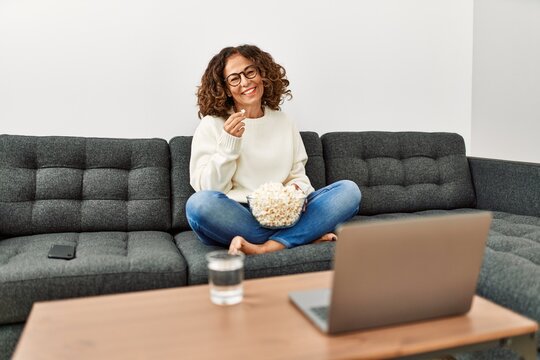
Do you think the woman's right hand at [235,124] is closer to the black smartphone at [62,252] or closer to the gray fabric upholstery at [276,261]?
the gray fabric upholstery at [276,261]

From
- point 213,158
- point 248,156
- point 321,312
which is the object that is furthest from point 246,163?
point 321,312

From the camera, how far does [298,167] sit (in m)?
2.17

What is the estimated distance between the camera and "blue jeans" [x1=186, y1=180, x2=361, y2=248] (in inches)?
67.6

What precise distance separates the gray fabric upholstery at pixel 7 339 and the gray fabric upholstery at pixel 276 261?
21.8 inches

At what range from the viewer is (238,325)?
946mm

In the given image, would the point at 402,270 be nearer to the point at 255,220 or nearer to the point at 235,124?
the point at 255,220

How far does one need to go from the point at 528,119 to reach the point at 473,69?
0.66 m

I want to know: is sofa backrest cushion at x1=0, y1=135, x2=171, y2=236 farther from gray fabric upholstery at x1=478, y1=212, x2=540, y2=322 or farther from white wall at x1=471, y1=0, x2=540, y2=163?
white wall at x1=471, y1=0, x2=540, y2=163

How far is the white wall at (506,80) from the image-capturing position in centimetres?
319

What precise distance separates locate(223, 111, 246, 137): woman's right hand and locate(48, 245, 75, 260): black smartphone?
0.71m

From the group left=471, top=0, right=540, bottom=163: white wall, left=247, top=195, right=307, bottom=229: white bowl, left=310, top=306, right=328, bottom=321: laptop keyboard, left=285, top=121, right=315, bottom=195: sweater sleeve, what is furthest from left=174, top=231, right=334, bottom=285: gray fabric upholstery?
left=471, top=0, right=540, bottom=163: white wall

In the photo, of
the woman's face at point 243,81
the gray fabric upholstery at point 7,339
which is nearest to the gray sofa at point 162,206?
the gray fabric upholstery at point 7,339

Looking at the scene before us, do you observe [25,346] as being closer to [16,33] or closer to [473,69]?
[16,33]

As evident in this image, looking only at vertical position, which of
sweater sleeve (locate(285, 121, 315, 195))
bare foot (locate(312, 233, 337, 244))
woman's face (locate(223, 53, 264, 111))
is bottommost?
bare foot (locate(312, 233, 337, 244))
